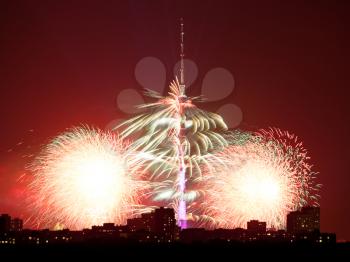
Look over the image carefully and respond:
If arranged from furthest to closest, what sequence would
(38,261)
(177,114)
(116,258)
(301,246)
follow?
(301,246)
(116,258)
(38,261)
(177,114)

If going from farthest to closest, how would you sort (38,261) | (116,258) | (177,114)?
(116,258) < (38,261) < (177,114)

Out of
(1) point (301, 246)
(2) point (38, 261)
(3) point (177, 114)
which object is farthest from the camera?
(1) point (301, 246)

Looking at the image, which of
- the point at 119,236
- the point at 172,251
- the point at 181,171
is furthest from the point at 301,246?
the point at 181,171

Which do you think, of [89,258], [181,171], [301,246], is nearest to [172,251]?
[89,258]

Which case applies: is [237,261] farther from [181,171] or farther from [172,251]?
[181,171]

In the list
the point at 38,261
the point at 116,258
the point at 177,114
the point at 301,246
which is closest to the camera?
the point at 177,114

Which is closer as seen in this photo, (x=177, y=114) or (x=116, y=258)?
(x=177, y=114)

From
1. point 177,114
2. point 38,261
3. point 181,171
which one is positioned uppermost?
point 177,114

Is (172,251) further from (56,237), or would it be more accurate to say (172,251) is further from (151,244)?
(56,237)

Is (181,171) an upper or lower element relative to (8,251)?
upper
